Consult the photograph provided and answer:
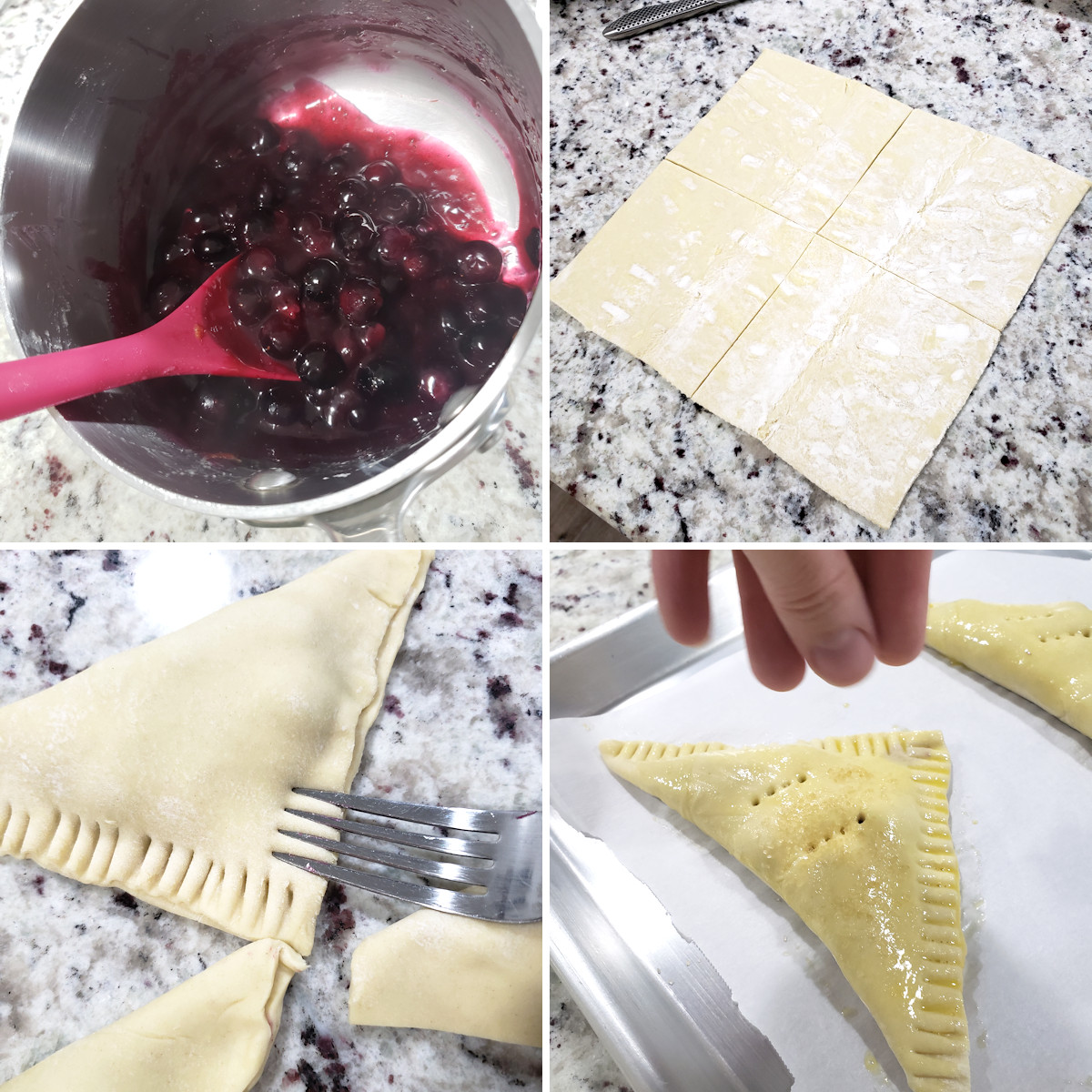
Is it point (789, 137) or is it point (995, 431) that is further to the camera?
point (789, 137)

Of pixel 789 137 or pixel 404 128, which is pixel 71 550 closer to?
pixel 404 128

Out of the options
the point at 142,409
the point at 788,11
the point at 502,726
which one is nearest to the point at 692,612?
the point at 502,726

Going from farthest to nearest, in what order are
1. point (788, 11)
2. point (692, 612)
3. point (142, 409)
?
point (788, 11)
point (692, 612)
point (142, 409)

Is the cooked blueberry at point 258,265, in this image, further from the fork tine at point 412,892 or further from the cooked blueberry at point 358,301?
the fork tine at point 412,892

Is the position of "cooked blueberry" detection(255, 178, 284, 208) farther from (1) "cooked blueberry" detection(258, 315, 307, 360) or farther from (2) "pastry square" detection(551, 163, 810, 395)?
(2) "pastry square" detection(551, 163, 810, 395)

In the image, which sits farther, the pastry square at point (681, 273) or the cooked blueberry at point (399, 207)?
the pastry square at point (681, 273)

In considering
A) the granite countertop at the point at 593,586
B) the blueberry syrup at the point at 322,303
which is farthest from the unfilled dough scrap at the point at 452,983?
the blueberry syrup at the point at 322,303

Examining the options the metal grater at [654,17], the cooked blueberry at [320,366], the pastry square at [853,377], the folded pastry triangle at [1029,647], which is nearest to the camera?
the cooked blueberry at [320,366]

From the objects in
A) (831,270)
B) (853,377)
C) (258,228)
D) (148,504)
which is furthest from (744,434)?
(148,504)
